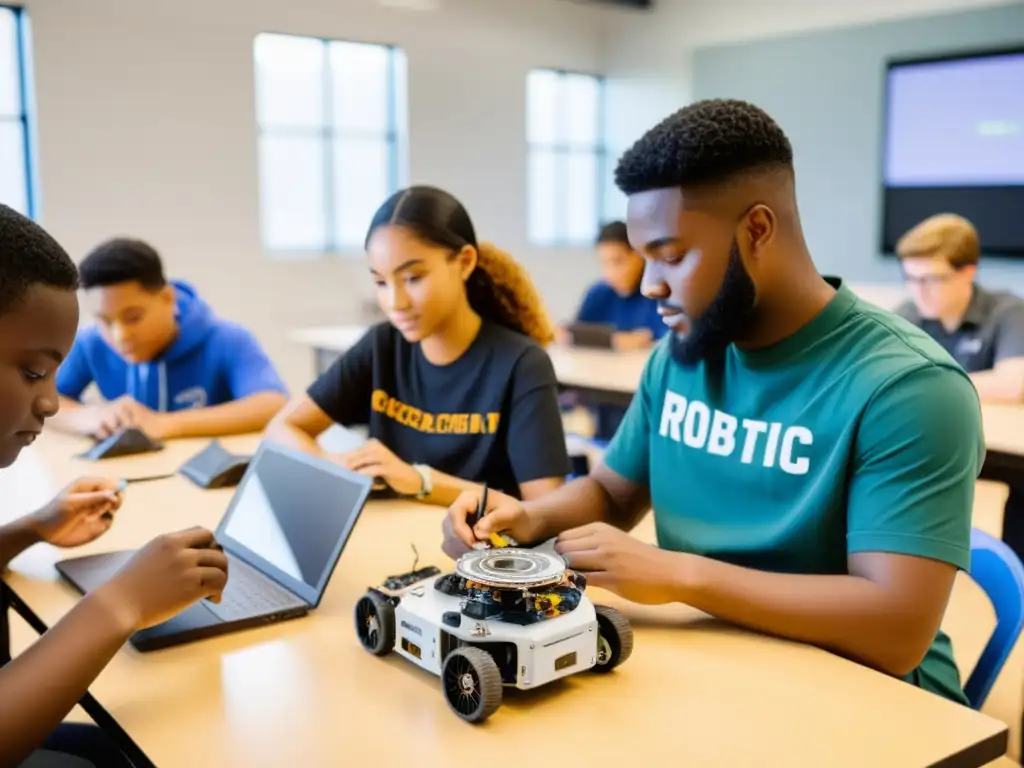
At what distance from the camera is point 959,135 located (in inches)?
217

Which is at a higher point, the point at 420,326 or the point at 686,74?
the point at 686,74

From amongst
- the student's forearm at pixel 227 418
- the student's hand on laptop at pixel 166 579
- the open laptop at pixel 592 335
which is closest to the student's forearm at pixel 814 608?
the student's hand on laptop at pixel 166 579

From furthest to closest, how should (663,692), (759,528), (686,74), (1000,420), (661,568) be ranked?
1. (686,74)
2. (1000,420)
3. (759,528)
4. (661,568)
5. (663,692)

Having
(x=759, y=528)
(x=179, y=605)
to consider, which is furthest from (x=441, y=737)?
(x=759, y=528)

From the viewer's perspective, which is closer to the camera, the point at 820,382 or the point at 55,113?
the point at 820,382

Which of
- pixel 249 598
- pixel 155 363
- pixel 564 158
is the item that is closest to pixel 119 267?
pixel 155 363

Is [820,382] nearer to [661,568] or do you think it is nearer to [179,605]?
[661,568]

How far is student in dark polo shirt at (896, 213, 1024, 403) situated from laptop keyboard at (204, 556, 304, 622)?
259 cm

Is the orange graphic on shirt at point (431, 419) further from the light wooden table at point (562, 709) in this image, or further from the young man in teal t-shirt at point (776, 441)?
the light wooden table at point (562, 709)

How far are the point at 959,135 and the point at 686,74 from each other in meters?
2.19

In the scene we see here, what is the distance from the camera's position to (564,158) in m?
7.78

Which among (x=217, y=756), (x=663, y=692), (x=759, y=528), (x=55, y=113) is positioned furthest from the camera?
(x=55, y=113)

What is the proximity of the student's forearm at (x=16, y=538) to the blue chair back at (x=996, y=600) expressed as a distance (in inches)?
51.5

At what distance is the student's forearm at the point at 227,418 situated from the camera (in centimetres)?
237
